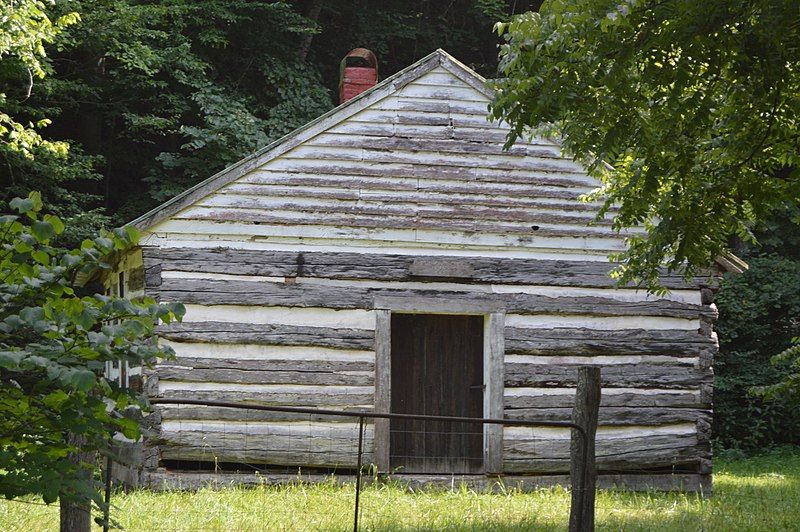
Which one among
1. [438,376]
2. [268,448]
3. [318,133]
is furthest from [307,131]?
[268,448]

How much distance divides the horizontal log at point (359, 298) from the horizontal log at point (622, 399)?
3.10 ft

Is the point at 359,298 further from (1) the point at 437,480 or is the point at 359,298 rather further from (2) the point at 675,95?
(2) the point at 675,95

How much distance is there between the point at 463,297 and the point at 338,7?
13.3 metres

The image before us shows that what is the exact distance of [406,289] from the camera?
11.7 metres

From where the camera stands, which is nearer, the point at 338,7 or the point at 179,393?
the point at 179,393

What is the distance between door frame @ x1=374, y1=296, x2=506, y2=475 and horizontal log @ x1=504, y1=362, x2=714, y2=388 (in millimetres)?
215

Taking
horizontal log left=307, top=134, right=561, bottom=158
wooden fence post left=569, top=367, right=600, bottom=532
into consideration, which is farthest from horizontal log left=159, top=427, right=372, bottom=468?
wooden fence post left=569, top=367, right=600, bottom=532

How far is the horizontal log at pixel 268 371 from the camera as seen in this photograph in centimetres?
1115

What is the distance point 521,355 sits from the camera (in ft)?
38.8

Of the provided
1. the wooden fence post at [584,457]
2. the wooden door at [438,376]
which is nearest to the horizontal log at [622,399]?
the wooden door at [438,376]

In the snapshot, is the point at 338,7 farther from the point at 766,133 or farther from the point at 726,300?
the point at 766,133

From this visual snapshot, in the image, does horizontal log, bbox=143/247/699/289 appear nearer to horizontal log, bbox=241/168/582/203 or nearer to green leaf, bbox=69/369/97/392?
horizontal log, bbox=241/168/582/203

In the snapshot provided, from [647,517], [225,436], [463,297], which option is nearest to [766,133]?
[647,517]

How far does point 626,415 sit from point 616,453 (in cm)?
47
